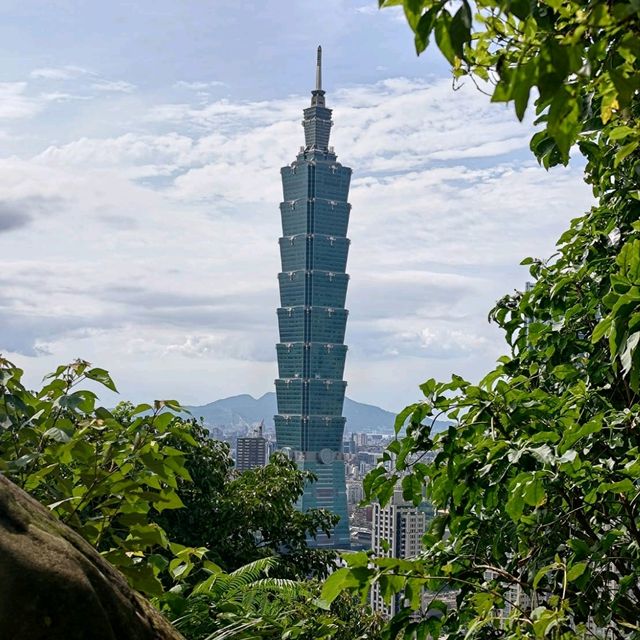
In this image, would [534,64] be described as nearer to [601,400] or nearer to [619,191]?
[601,400]

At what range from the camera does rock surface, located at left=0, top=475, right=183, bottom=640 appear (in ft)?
5.64

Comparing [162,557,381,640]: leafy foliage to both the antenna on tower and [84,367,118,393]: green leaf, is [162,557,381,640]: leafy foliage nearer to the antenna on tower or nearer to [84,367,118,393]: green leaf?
[84,367,118,393]: green leaf

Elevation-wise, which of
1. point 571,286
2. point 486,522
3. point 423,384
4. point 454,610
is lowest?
point 454,610

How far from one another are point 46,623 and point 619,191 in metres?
2.25

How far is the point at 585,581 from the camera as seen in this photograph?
7.83 ft

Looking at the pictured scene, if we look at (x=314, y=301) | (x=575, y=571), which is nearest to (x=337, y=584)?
(x=575, y=571)

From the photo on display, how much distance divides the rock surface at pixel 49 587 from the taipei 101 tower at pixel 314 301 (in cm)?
8519

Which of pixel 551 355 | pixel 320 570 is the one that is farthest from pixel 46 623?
pixel 320 570

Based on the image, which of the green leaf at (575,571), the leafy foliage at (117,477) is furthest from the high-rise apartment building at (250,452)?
the green leaf at (575,571)

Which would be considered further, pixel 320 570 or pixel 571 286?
pixel 320 570

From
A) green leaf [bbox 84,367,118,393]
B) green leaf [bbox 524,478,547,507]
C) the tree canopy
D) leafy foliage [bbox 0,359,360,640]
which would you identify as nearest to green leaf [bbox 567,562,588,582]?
the tree canopy

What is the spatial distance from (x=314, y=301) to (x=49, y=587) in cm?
8541

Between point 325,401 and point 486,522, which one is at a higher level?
point 325,401

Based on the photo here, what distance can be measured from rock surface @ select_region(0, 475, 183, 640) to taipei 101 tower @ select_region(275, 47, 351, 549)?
8519 cm
